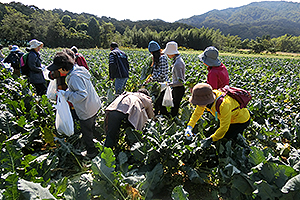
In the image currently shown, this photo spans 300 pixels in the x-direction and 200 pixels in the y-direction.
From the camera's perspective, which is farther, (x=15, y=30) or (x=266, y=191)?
(x=15, y=30)

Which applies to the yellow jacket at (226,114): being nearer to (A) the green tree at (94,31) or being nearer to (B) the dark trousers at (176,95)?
(B) the dark trousers at (176,95)

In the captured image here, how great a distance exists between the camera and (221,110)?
2.39 metres

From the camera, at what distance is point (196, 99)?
240 cm

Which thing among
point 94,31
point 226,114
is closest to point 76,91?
point 226,114

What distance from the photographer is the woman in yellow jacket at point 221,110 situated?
235 centimetres

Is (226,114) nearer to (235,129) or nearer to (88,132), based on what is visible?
(235,129)

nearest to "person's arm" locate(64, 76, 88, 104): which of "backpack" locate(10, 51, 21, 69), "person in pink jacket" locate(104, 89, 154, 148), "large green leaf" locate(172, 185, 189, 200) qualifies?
"person in pink jacket" locate(104, 89, 154, 148)

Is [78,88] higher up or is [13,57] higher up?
[13,57]

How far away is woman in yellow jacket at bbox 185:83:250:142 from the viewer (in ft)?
7.72

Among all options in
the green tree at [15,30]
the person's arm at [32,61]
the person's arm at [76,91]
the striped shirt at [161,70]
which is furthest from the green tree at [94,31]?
the person's arm at [76,91]

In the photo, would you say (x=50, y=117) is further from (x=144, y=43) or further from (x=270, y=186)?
(x=144, y=43)

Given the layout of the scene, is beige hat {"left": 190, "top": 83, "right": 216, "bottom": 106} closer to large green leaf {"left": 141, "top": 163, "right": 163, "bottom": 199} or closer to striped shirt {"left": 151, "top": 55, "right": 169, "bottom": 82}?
large green leaf {"left": 141, "top": 163, "right": 163, "bottom": 199}

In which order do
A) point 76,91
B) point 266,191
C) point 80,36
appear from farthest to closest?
point 80,36 < point 76,91 < point 266,191

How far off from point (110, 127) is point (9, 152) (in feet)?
4.06
